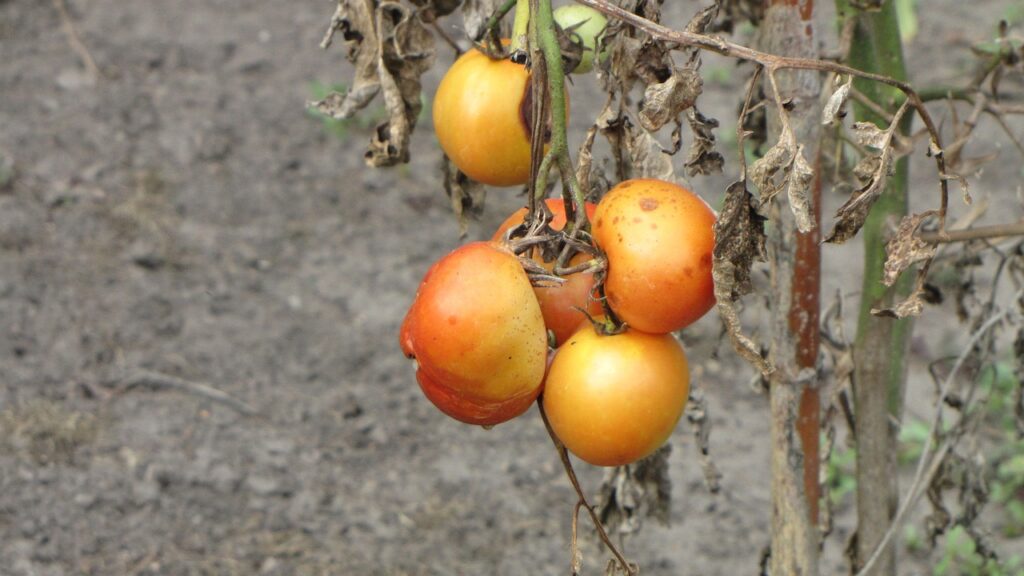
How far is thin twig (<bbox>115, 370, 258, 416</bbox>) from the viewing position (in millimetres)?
2330

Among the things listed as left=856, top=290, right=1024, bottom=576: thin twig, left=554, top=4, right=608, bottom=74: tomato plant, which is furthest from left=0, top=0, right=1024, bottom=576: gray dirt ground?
left=554, top=4, right=608, bottom=74: tomato plant

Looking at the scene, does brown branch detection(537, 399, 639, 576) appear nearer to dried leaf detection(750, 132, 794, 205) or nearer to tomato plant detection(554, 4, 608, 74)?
dried leaf detection(750, 132, 794, 205)

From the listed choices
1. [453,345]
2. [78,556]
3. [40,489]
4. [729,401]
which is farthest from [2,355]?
[453,345]

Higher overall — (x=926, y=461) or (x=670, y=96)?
(x=670, y=96)

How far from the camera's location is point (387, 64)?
1.21m

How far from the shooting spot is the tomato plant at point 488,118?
1018 mm

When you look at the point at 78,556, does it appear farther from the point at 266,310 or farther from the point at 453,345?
the point at 453,345

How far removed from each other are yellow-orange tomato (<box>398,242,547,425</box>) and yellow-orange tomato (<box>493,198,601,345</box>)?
0.18 ft

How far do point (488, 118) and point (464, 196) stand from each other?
10.5 inches

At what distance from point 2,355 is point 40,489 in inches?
16.9

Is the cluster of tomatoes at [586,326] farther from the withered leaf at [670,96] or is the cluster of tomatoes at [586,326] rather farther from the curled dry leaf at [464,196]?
the curled dry leaf at [464,196]

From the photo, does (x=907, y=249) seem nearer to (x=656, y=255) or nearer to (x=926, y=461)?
(x=656, y=255)

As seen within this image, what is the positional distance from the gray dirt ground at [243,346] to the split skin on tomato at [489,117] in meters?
0.96

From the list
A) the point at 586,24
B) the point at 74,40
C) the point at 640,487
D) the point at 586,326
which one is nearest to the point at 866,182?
the point at 586,326
